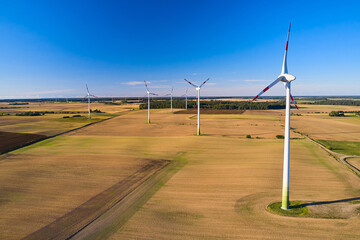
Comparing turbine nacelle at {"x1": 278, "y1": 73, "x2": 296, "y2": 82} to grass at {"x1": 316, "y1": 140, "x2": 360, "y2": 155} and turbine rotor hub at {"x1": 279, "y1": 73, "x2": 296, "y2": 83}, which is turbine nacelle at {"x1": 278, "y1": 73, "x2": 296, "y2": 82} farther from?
grass at {"x1": 316, "y1": 140, "x2": 360, "y2": 155}

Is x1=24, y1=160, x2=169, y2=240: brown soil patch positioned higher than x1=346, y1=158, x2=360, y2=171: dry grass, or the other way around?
x1=346, y1=158, x2=360, y2=171: dry grass

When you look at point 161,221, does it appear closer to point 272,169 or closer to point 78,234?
point 78,234

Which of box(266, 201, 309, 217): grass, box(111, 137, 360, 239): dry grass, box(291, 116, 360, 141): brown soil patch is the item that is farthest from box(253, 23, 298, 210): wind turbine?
box(291, 116, 360, 141): brown soil patch

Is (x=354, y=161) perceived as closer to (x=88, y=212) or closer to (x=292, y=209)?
(x=292, y=209)

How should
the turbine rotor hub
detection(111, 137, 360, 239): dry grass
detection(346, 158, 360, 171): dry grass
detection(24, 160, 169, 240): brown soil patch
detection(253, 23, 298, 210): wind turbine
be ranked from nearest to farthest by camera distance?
detection(111, 137, 360, 239): dry grass, detection(24, 160, 169, 240): brown soil patch, the turbine rotor hub, detection(253, 23, 298, 210): wind turbine, detection(346, 158, 360, 171): dry grass

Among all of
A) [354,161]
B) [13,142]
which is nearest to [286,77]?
[354,161]

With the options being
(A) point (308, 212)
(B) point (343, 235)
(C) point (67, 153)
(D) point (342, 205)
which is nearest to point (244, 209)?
(A) point (308, 212)

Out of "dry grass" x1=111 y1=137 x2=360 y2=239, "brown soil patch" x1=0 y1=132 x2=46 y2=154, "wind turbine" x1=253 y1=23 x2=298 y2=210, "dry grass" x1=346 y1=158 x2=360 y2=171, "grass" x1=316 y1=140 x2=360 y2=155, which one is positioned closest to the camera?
"dry grass" x1=111 y1=137 x2=360 y2=239
